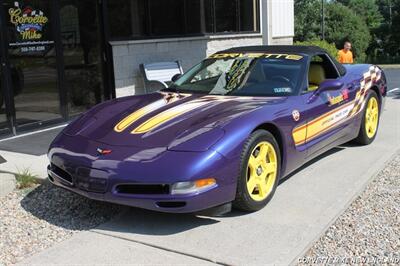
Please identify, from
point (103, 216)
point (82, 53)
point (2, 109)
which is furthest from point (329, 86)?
point (82, 53)

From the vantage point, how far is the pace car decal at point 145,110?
449cm

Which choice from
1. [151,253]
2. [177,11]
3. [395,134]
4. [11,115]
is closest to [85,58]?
[11,115]

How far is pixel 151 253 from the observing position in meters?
3.69

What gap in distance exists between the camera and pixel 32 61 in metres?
8.04

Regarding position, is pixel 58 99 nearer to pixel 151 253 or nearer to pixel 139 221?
pixel 139 221

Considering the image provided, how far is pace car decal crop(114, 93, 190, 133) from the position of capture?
449 cm

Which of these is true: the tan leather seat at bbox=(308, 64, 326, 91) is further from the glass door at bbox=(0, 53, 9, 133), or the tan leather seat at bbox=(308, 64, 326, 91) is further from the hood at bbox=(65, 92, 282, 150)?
the glass door at bbox=(0, 53, 9, 133)

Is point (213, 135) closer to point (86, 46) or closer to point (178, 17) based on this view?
point (86, 46)

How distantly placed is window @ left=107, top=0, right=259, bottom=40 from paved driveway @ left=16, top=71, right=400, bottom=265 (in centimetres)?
582

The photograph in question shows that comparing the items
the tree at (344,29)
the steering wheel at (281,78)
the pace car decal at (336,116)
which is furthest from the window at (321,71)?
the tree at (344,29)

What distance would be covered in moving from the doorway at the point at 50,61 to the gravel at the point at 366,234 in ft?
17.0

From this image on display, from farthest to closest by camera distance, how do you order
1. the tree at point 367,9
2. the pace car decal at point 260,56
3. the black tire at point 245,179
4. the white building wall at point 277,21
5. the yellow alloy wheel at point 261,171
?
the tree at point 367,9, the white building wall at point 277,21, the pace car decal at point 260,56, the yellow alloy wheel at point 261,171, the black tire at point 245,179

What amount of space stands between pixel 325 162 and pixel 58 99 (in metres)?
4.60

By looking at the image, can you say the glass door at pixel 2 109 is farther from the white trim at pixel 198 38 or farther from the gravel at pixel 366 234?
the gravel at pixel 366 234
